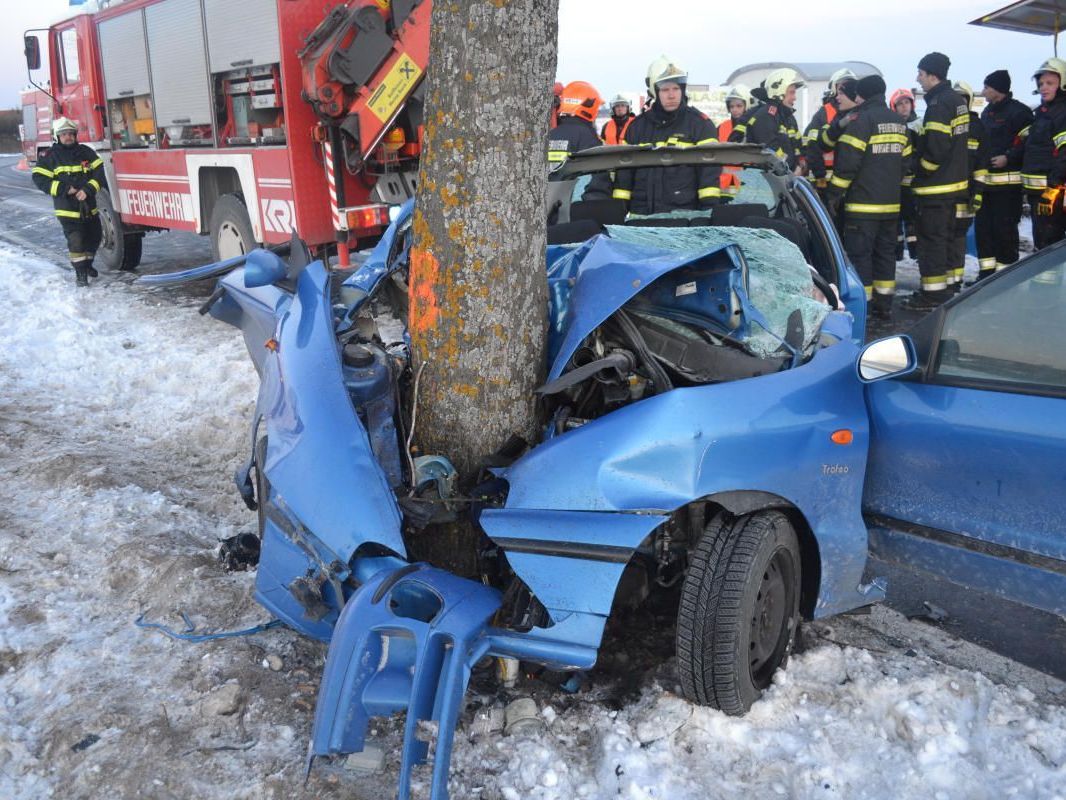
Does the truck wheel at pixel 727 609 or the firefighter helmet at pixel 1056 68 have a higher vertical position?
the firefighter helmet at pixel 1056 68

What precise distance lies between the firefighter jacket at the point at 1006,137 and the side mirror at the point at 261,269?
7.34 metres

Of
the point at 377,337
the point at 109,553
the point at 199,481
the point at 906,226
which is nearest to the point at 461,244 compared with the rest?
the point at 377,337

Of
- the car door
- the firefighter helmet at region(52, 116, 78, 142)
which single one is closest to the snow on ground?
the car door

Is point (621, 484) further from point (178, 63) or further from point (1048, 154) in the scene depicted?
point (178, 63)

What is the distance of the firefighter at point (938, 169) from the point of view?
779 centimetres

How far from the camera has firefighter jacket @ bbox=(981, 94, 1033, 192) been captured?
8016 mm

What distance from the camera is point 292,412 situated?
2730 millimetres

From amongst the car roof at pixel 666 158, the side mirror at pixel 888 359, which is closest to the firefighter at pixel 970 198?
the car roof at pixel 666 158

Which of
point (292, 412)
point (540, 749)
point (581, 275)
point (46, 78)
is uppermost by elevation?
point (46, 78)

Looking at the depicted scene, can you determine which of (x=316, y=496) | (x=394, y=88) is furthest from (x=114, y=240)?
(x=316, y=496)

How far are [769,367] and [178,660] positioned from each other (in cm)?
210

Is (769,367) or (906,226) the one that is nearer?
(769,367)

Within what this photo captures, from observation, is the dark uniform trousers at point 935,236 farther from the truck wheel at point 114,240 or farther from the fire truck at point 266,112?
the truck wheel at point 114,240

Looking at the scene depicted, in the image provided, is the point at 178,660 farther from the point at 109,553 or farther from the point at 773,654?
the point at 773,654
